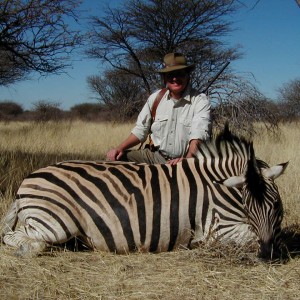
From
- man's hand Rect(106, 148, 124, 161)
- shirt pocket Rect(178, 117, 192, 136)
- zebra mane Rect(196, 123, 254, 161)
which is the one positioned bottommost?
man's hand Rect(106, 148, 124, 161)

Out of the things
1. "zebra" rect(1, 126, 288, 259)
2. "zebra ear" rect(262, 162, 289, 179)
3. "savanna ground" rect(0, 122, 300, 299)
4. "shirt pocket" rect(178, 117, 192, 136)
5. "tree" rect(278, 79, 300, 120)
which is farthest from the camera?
"tree" rect(278, 79, 300, 120)

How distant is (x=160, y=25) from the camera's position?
50.0 ft

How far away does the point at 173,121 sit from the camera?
158 inches

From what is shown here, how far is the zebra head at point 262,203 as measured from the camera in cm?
261

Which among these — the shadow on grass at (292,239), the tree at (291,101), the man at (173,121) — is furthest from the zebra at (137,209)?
the tree at (291,101)

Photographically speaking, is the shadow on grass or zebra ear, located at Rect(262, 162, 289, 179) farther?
the shadow on grass

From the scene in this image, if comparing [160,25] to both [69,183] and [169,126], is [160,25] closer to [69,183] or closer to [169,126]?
[169,126]

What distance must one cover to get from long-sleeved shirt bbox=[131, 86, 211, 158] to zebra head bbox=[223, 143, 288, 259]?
1111mm

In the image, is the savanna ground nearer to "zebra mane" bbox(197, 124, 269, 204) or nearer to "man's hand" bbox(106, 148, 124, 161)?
"zebra mane" bbox(197, 124, 269, 204)

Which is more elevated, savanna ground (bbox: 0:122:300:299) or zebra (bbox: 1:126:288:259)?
zebra (bbox: 1:126:288:259)

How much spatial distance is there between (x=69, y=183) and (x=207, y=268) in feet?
3.46

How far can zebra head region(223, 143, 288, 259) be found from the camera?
261cm

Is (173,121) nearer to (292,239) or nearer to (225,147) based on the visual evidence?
(225,147)

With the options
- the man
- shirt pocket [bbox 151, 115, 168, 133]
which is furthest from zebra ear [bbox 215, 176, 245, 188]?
shirt pocket [bbox 151, 115, 168, 133]
